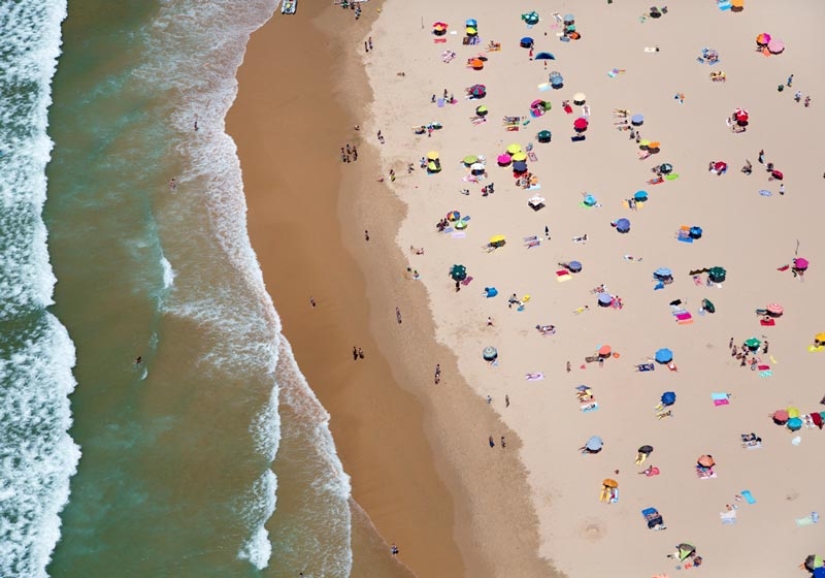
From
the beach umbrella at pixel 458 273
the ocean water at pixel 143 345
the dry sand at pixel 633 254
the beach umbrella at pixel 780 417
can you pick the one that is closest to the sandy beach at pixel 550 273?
the dry sand at pixel 633 254

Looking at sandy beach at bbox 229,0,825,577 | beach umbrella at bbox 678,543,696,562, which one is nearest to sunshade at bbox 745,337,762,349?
sandy beach at bbox 229,0,825,577

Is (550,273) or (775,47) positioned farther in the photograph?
(775,47)

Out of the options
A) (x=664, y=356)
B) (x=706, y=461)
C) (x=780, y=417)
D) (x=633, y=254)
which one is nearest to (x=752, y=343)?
(x=664, y=356)

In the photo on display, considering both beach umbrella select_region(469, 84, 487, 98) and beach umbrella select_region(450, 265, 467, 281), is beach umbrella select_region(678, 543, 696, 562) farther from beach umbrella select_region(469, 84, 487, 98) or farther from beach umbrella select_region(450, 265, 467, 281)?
beach umbrella select_region(469, 84, 487, 98)

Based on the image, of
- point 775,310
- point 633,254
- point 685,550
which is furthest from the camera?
point 633,254

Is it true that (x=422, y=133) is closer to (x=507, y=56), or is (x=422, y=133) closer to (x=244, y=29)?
(x=507, y=56)

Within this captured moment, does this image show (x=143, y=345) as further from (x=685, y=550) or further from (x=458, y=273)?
(x=685, y=550)

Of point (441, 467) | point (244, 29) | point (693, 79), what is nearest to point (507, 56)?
point (693, 79)
